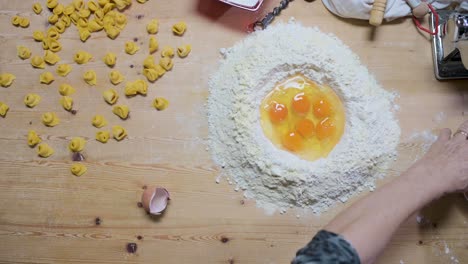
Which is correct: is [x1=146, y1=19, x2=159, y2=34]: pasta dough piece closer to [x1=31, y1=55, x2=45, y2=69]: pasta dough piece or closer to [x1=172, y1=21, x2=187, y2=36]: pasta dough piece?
[x1=172, y1=21, x2=187, y2=36]: pasta dough piece

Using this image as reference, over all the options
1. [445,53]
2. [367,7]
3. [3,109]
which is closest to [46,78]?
[3,109]

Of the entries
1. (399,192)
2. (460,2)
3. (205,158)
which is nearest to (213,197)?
(205,158)

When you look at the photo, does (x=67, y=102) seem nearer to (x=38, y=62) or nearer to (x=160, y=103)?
(x=38, y=62)

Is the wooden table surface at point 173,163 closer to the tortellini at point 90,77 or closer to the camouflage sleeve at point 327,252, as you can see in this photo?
the tortellini at point 90,77

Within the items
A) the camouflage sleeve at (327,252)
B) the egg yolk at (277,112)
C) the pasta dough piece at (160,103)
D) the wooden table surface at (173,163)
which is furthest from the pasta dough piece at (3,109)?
the camouflage sleeve at (327,252)

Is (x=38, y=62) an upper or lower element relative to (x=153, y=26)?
lower

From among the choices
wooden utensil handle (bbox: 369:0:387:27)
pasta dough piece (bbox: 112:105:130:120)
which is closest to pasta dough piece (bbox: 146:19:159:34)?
pasta dough piece (bbox: 112:105:130:120)

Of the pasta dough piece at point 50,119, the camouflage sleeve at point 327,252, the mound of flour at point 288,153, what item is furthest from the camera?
the pasta dough piece at point 50,119
